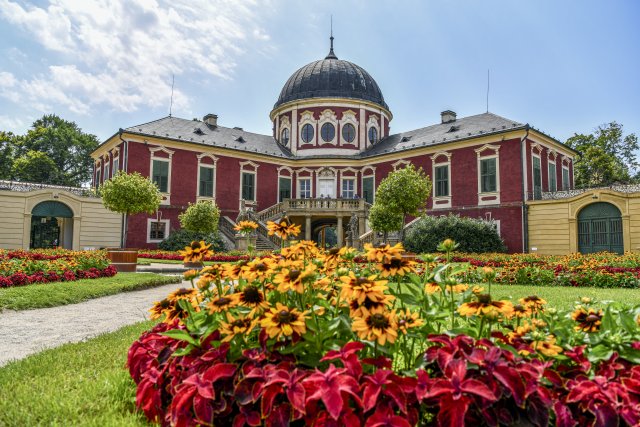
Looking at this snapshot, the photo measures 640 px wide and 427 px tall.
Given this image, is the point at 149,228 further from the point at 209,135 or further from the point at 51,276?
the point at 51,276

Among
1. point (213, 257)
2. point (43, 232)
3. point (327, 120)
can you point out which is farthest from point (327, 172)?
point (43, 232)

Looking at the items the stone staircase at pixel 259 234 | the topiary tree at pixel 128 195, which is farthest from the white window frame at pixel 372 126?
the topiary tree at pixel 128 195

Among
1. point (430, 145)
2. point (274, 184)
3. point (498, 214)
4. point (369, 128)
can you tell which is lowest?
point (498, 214)

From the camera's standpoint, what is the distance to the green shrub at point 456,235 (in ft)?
73.4

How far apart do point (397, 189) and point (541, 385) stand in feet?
58.5

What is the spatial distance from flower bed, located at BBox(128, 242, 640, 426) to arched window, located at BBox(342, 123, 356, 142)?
3050cm

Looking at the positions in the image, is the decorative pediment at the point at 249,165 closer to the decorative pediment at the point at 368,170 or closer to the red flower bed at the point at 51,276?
the decorative pediment at the point at 368,170

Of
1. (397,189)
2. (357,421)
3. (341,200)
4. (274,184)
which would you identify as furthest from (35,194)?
(357,421)

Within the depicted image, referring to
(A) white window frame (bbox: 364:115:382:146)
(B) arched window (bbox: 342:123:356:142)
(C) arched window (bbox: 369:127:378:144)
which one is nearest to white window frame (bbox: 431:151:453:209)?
(A) white window frame (bbox: 364:115:382:146)

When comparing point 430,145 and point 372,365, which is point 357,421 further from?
point 430,145

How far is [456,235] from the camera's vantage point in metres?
22.4

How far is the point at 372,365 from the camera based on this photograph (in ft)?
7.61

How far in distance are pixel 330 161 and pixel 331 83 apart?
6318 mm

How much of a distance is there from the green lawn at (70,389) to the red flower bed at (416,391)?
2.34 feet
